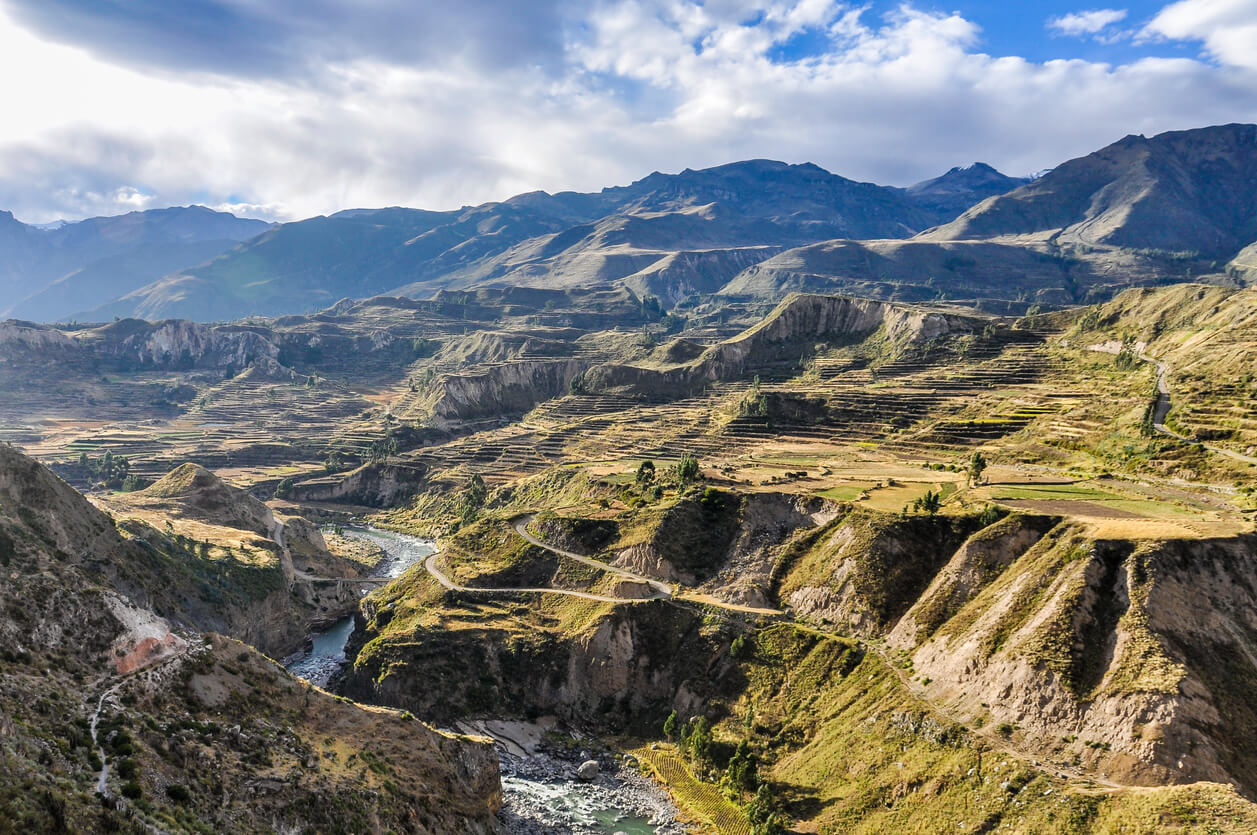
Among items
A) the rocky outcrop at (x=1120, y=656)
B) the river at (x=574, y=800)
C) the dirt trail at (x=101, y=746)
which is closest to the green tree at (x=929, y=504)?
the rocky outcrop at (x=1120, y=656)

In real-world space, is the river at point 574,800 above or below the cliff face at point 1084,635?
below

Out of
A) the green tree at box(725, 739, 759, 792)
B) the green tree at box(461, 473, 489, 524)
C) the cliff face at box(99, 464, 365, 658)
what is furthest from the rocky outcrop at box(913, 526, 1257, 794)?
the green tree at box(461, 473, 489, 524)

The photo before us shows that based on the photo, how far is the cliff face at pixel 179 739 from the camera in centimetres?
3856

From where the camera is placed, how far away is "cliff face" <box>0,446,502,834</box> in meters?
38.6

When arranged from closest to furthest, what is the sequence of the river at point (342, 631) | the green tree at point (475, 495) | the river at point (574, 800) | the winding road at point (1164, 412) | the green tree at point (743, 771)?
1. the river at point (574, 800)
2. the green tree at point (743, 771)
3. the winding road at point (1164, 412)
4. the river at point (342, 631)
5. the green tree at point (475, 495)

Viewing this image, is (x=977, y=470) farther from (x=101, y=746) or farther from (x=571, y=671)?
(x=101, y=746)

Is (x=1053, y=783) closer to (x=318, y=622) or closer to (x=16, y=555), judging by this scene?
(x=16, y=555)

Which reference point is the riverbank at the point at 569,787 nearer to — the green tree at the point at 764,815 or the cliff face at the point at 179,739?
the cliff face at the point at 179,739

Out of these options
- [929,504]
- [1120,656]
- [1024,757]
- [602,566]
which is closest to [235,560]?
[602,566]

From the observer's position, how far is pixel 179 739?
47.5 meters

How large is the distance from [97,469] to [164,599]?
130m

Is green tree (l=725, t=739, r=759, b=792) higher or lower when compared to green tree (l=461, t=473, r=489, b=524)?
lower

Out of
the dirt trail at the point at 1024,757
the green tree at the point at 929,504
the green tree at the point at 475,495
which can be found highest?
the green tree at the point at 929,504

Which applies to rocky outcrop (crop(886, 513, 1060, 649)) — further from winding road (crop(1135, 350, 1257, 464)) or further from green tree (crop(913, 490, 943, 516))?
winding road (crop(1135, 350, 1257, 464))
